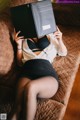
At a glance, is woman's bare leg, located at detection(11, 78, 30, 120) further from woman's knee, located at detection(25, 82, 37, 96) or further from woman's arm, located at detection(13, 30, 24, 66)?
woman's arm, located at detection(13, 30, 24, 66)

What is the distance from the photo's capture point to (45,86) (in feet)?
4.62

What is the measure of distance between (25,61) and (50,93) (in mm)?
363

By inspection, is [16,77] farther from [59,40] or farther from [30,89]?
[59,40]

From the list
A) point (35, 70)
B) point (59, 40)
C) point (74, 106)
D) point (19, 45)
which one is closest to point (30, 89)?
point (35, 70)

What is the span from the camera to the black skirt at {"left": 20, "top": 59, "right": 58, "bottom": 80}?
1490 mm

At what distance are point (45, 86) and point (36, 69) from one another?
17cm

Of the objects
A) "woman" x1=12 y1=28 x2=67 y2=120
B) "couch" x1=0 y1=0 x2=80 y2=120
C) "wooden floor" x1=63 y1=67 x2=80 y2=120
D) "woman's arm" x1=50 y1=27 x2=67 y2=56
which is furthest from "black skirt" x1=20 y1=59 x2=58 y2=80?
"wooden floor" x1=63 y1=67 x2=80 y2=120

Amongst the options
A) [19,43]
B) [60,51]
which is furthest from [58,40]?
[19,43]

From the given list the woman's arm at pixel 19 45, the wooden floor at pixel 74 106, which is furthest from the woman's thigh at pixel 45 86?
the wooden floor at pixel 74 106

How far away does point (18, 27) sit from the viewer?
1.60 metres

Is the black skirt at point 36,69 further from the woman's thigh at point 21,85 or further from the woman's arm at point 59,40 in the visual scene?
the woman's arm at point 59,40

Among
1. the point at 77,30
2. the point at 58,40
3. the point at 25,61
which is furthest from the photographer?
the point at 77,30

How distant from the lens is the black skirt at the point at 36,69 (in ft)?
4.89

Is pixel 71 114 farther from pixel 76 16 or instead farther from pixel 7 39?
pixel 76 16
